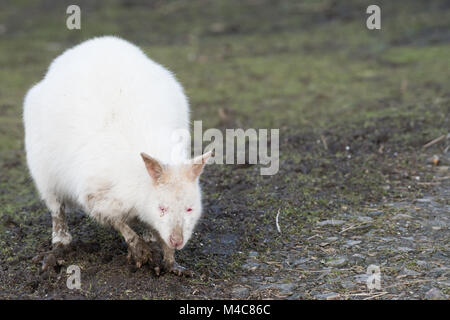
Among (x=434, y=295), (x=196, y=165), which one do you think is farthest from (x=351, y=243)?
(x=196, y=165)

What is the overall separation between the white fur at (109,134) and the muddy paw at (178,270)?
36 centimetres

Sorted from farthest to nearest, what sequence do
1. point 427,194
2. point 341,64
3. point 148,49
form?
point 148,49 → point 341,64 → point 427,194

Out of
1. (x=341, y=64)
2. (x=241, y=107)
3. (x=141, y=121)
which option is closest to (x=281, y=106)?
(x=241, y=107)

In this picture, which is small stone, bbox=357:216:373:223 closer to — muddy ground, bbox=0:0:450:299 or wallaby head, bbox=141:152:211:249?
muddy ground, bbox=0:0:450:299

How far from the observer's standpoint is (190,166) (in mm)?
3498

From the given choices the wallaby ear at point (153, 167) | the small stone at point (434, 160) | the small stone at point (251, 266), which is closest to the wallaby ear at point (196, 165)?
the wallaby ear at point (153, 167)

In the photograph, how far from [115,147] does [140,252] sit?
2.08 ft

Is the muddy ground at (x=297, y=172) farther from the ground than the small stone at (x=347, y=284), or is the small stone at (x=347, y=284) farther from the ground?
the muddy ground at (x=297, y=172)

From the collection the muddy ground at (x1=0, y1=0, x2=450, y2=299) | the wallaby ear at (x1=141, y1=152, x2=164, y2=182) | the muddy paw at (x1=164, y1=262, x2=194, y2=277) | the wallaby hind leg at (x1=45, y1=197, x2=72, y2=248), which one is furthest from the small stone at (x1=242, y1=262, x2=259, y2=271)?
the wallaby hind leg at (x1=45, y1=197, x2=72, y2=248)

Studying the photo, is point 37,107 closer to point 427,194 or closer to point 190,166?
point 190,166

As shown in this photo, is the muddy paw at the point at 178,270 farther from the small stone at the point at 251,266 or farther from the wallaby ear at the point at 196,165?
the wallaby ear at the point at 196,165

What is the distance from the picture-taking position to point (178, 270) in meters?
3.84

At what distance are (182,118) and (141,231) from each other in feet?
2.61

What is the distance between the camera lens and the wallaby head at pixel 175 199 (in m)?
3.42
